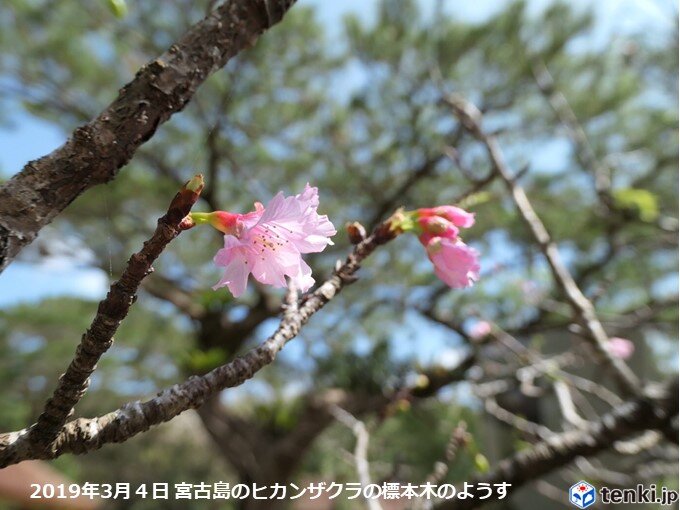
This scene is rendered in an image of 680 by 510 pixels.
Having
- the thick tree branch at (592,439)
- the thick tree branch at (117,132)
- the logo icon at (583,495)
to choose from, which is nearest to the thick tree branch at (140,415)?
the thick tree branch at (117,132)

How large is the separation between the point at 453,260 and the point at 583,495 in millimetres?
956

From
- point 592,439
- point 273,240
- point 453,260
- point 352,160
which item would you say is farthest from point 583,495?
point 352,160

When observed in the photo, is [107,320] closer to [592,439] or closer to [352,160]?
[592,439]

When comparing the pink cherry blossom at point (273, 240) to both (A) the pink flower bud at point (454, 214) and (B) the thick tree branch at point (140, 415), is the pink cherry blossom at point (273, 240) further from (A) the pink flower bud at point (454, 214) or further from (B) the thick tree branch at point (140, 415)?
(A) the pink flower bud at point (454, 214)

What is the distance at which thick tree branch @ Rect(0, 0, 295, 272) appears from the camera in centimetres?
42

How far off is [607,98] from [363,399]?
2.60 metres

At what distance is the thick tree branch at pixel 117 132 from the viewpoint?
1.37 feet

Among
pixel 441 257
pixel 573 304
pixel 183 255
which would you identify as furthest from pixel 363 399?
pixel 441 257

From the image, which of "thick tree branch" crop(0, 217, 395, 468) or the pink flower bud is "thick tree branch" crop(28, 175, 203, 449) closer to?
"thick tree branch" crop(0, 217, 395, 468)

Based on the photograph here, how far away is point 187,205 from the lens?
14.6 inches

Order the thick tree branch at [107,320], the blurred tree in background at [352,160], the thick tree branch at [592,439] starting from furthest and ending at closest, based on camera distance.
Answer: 1. the blurred tree in background at [352,160]
2. the thick tree branch at [592,439]
3. the thick tree branch at [107,320]

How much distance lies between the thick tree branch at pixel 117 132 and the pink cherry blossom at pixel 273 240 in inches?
4.0

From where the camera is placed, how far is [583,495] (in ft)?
4.20

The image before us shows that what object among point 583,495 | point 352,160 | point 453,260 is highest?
point 352,160
